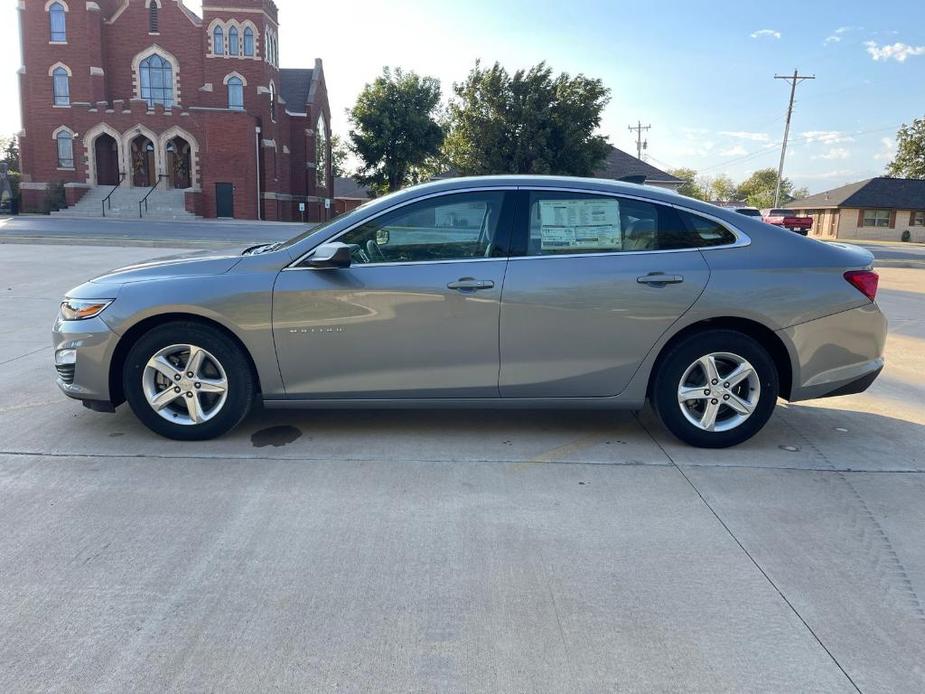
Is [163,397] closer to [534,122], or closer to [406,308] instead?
[406,308]

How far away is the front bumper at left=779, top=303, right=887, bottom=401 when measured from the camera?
4.48 metres

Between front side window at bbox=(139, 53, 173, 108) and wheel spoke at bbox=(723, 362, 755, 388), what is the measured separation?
4949 cm

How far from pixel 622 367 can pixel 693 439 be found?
68 centimetres

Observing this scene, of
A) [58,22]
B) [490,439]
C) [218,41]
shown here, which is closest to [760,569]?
[490,439]

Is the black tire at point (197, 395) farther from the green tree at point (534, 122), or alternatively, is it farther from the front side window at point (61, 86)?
the front side window at point (61, 86)

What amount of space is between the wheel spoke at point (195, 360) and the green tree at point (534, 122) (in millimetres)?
25456

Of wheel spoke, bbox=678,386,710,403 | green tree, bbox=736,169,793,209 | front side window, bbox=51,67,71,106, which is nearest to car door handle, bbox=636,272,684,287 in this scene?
wheel spoke, bbox=678,386,710,403

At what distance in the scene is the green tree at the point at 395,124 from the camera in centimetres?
4956

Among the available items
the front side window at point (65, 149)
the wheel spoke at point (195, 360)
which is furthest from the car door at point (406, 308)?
the front side window at point (65, 149)

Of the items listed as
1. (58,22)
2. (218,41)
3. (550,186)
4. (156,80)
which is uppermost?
(58,22)

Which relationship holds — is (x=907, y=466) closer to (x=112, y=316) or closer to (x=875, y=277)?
(x=875, y=277)

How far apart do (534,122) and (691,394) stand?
26036 millimetres

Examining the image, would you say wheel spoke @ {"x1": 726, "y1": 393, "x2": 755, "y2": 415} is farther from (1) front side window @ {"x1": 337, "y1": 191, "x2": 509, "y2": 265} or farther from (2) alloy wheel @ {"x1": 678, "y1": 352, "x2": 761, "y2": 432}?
(1) front side window @ {"x1": 337, "y1": 191, "x2": 509, "y2": 265}

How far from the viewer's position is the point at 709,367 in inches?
177
